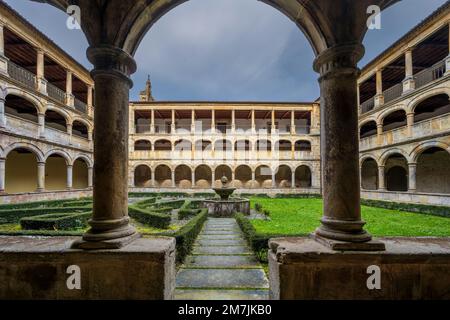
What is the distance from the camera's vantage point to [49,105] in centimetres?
1544

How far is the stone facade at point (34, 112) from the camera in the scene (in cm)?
1250

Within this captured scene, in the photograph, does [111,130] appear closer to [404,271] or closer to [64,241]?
[64,241]

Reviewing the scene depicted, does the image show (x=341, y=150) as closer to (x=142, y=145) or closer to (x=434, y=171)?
(x=434, y=171)

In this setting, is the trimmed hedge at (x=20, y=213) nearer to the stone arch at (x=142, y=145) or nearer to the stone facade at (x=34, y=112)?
the stone facade at (x=34, y=112)

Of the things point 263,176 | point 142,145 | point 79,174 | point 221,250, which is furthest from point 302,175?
point 79,174

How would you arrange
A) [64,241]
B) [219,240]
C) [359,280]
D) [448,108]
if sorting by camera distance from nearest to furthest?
[359,280], [64,241], [219,240], [448,108]

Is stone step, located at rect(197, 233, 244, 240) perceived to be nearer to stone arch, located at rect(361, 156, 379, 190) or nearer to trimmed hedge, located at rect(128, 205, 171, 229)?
trimmed hedge, located at rect(128, 205, 171, 229)

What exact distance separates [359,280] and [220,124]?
2587 centimetres

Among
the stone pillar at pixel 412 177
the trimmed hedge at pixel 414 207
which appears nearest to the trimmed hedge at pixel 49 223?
the trimmed hedge at pixel 414 207

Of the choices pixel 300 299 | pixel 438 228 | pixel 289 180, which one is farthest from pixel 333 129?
pixel 289 180

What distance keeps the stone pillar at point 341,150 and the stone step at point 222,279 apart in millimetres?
1497

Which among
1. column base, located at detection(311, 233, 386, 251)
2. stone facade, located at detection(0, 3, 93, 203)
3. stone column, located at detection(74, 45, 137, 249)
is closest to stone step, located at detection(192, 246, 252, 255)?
stone column, located at detection(74, 45, 137, 249)

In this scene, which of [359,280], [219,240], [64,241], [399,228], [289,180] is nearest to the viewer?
[359,280]

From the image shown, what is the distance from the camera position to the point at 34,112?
18094mm
